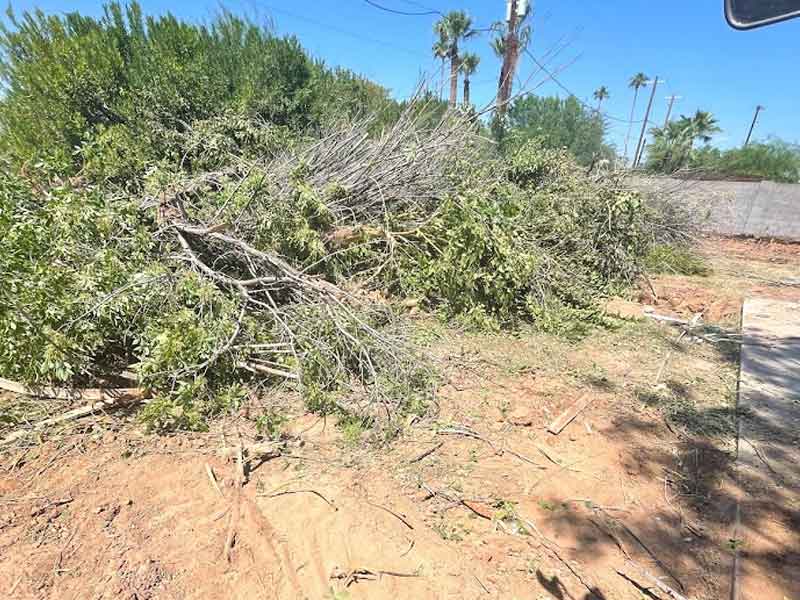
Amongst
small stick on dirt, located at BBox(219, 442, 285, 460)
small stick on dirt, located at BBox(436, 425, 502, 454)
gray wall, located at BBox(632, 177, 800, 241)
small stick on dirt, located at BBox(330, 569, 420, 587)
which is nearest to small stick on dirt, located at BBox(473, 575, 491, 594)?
small stick on dirt, located at BBox(330, 569, 420, 587)

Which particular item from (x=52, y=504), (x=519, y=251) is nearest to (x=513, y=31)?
(x=519, y=251)

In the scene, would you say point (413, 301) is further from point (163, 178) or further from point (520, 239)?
point (163, 178)

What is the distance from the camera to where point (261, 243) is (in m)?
4.34

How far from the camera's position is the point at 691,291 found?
263 inches

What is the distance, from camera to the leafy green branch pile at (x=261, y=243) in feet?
9.64

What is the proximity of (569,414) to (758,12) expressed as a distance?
297 cm

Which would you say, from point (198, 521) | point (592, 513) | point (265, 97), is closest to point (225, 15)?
point (265, 97)

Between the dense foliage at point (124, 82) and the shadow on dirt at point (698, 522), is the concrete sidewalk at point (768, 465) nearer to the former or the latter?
the shadow on dirt at point (698, 522)

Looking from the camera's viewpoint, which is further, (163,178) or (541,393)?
(163,178)

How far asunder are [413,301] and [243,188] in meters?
2.13

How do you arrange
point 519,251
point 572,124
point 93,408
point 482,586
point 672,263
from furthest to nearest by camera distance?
1. point 572,124
2. point 672,263
3. point 519,251
4. point 93,408
5. point 482,586

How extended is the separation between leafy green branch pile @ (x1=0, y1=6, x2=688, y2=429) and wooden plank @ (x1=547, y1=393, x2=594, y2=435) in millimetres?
902

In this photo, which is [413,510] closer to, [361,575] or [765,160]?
[361,575]

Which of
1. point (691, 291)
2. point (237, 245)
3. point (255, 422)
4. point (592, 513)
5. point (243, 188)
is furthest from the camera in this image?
point (691, 291)
